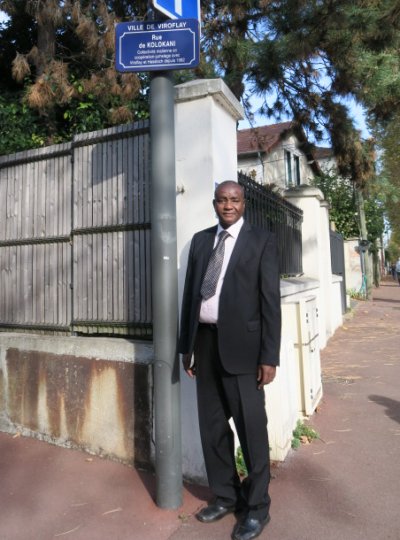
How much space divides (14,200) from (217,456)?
3.10 m

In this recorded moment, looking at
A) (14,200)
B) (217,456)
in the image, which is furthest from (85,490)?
(14,200)

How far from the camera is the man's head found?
2938 mm

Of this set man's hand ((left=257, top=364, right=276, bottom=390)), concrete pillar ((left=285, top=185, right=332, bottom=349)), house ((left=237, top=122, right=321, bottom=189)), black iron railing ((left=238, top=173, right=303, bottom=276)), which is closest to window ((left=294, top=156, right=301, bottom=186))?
house ((left=237, top=122, right=321, bottom=189))

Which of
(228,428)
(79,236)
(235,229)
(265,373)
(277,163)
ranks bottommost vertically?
(228,428)

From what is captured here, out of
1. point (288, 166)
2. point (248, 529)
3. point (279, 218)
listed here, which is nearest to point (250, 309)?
point (248, 529)

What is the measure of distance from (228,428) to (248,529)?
551 mm

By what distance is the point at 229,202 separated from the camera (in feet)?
9.65

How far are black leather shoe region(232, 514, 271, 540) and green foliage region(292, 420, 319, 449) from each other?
136 cm

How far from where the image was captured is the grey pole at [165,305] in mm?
3094

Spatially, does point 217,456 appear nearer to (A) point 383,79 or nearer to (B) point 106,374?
(B) point 106,374

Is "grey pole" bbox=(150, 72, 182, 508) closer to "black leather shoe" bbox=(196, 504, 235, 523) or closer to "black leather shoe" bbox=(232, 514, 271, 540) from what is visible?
"black leather shoe" bbox=(196, 504, 235, 523)

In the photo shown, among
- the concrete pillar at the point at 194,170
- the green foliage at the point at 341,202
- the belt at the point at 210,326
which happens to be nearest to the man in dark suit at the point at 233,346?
the belt at the point at 210,326

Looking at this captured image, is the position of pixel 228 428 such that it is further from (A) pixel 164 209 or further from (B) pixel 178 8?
(B) pixel 178 8

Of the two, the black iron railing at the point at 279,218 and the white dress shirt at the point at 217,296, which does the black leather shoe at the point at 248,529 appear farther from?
the black iron railing at the point at 279,218
